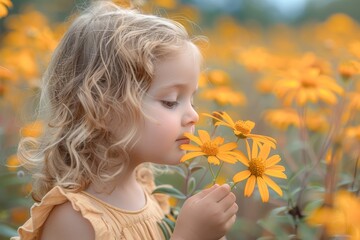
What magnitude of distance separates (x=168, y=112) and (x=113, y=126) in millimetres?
134

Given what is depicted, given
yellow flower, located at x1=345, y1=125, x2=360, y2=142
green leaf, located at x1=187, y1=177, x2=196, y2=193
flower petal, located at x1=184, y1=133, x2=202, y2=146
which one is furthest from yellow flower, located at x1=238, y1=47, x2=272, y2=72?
flower petal, located at x1=184, y1=133, x2=202, y2=146

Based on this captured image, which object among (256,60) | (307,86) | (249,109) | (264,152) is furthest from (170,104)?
(249,109)

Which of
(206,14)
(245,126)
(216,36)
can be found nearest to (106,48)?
(245,126)

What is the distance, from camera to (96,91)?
151 cm

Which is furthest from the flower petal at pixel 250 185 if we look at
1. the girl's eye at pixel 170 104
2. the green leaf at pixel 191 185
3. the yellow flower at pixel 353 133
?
the yellow flower at pixel 353 133

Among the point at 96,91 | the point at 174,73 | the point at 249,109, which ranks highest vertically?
the point at 174,73

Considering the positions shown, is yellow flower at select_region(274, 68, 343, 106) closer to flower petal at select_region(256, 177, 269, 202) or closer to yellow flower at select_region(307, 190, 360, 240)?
yellow flower at select_region(307, 190, 360, 240)

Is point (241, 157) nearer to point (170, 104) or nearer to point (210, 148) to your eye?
point (210, 148)

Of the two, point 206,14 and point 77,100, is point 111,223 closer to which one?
point 77,100

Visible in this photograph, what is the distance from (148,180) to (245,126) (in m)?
0.55

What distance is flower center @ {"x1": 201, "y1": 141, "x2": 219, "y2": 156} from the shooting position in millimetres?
1354

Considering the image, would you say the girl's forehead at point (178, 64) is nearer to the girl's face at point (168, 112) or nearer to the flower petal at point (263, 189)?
the girl's face at point (168, 112)

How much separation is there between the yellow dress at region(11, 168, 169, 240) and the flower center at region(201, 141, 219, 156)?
29 centimetres

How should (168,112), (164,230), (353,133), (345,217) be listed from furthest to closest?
(353,133), (164,230), (168,112), (345,217)
